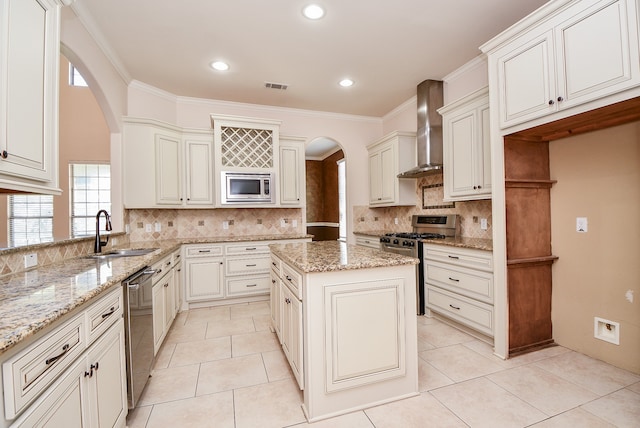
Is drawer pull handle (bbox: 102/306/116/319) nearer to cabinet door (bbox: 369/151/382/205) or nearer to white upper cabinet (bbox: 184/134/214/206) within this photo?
white upper cabinet (bbox: 184/134/214/206)

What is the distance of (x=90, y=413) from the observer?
3.88 feet

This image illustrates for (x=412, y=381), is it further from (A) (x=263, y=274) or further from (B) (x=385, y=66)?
(B) (x=385, y=66)

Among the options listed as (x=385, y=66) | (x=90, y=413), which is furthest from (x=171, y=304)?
(x=385, y=66)

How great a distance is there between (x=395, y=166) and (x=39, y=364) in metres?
3.98

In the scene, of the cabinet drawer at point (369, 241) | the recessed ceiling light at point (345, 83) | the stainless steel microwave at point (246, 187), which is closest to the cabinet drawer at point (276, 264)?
the stainless steel microwave at point (246, 187)

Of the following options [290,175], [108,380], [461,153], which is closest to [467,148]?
[461,153]

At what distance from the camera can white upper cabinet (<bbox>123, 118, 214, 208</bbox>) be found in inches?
134

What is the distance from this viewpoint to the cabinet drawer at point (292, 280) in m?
1.75

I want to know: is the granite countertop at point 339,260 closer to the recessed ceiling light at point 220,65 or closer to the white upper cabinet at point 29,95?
the white upper cabinet at point 29,95

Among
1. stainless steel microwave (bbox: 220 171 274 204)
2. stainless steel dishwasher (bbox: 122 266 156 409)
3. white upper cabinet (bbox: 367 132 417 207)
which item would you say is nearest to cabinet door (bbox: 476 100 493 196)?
white upper cabinet (bbox: 367 132 417 207)

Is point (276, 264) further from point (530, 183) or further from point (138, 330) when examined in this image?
point (530, 183)

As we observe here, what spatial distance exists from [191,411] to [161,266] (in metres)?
1.27

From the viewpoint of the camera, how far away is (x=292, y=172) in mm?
4281

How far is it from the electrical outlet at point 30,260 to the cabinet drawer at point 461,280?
129 inches
